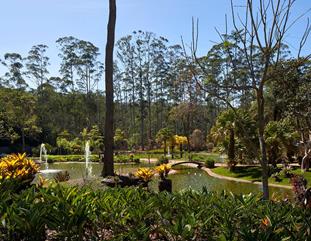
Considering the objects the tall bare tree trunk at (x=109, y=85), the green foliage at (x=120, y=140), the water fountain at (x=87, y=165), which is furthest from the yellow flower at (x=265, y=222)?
the green foliage at (x=120, y=140)

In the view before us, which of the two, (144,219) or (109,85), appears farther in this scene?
(109,85)

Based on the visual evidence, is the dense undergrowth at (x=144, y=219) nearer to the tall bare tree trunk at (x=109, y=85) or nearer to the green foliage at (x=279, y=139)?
the tall bare tree trunk at (x=109, y=85)

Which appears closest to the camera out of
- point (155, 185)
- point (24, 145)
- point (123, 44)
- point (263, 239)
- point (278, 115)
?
point (263, 239)

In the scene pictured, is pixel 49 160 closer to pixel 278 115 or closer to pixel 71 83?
pixel 278 115

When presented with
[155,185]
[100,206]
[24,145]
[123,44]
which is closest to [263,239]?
[100,206]

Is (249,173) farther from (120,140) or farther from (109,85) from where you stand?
(120,140)

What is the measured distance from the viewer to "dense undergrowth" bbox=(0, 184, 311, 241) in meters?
3.04

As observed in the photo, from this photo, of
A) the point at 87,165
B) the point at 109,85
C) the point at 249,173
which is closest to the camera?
the point at 109,85

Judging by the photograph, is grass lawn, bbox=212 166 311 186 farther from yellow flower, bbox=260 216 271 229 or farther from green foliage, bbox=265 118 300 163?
yellow flower, bbox=260 216 271 229

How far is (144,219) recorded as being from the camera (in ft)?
11.6

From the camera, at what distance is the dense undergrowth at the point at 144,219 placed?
304 cm

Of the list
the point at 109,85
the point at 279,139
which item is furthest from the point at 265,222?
the point at 279,139

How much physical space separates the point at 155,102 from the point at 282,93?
3436 cm

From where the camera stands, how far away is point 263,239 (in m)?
2.73
